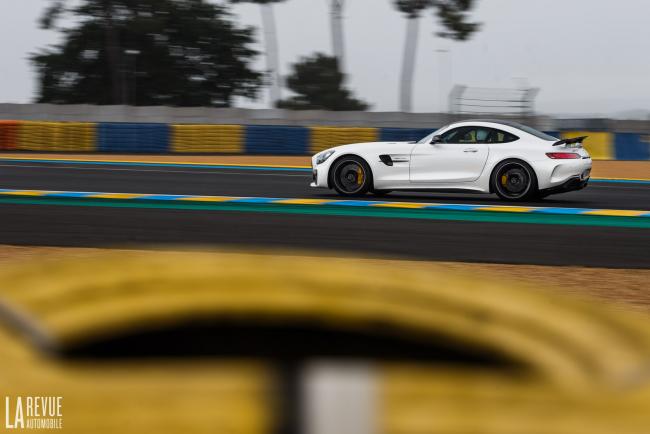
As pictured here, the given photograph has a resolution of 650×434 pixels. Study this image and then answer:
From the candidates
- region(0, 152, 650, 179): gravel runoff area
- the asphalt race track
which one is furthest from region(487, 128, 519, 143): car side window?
region(0, 152, 650, 179): gravel runoff area

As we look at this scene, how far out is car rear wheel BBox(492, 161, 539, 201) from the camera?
44.3ft

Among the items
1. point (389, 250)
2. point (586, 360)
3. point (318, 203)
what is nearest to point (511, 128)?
point (318, 203)

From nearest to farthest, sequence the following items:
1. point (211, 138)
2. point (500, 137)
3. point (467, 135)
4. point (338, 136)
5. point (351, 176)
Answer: point (500, 137) < point (467, 135) < point (351, 176) < point (338, 136) < point (211, 138)

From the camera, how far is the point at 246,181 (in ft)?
57.0

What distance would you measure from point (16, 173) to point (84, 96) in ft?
134

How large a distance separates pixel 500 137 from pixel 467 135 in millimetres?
463

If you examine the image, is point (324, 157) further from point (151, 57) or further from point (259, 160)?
point (151, 57)

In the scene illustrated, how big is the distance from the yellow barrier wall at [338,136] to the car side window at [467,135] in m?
13.4

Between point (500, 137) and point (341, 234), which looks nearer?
point (341, 234)

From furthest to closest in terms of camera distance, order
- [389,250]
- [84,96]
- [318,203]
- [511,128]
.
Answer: [84,96]
[511,128]
[318,203]
[389,250]

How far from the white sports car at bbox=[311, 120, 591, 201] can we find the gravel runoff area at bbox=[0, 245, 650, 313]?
536 centimetres

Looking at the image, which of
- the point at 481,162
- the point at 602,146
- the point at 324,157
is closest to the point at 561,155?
the point at 481,162

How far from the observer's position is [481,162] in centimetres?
1355

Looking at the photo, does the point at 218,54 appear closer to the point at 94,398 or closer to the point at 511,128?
the point at 511,128
